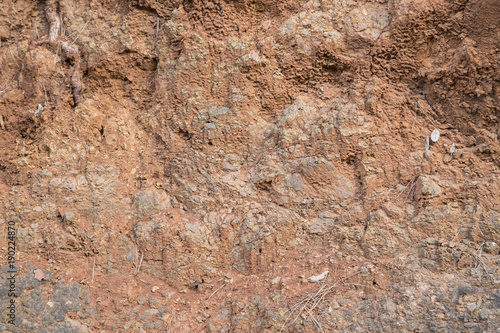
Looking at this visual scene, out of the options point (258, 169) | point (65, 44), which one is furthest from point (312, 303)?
point (65, 44)

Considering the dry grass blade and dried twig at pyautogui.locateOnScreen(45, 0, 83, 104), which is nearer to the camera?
the dry grass blade

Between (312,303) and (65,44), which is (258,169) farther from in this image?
(65,44)

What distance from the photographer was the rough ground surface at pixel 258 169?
155 inches

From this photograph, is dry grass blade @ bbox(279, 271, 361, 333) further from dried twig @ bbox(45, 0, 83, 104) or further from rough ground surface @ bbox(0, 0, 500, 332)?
dried twig @ bbox(45, 0, 83, 104)

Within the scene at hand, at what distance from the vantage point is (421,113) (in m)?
4.50

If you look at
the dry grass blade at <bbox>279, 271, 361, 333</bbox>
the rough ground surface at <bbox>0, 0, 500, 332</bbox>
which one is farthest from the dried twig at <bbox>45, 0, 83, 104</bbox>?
the dry grass blade at <bbox>279, 271, 361, 333</bbox>

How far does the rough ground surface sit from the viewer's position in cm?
394

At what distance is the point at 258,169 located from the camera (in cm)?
471

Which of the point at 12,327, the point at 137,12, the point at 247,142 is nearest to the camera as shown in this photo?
the point at 12,327

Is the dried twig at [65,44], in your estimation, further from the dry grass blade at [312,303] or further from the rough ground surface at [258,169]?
the dry grass blade at [312,303]

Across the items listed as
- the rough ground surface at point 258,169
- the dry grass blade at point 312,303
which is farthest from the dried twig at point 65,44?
the dry grass blade at point 312,303

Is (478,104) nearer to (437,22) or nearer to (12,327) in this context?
(437,22)

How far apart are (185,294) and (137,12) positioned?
3.51m

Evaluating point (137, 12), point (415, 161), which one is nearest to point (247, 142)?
point (415, 161)
